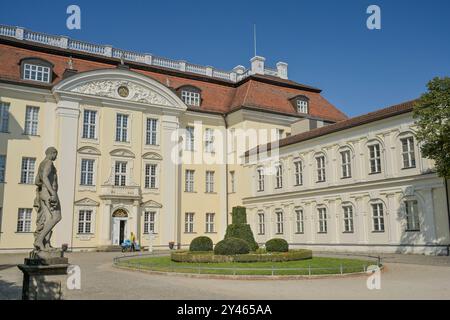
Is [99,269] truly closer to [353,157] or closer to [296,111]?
[353,157]

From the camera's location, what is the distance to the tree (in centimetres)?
2105

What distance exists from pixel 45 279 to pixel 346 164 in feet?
83.9

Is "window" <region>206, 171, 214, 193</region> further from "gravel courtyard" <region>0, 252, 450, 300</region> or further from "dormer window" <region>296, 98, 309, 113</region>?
"gravel courtyard" <region>0, 252, 450, 300</region>

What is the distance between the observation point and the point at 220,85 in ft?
148

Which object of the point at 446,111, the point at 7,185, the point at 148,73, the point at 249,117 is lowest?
the point at 7,185

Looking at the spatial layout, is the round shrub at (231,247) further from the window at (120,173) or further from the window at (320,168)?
the window at (120,173)

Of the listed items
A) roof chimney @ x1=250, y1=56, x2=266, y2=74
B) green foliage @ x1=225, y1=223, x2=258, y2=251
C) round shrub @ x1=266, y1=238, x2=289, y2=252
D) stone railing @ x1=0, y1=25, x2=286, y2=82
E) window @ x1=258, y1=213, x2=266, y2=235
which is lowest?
round shrub @ x1=266, y1=238, x2=289, y2=252

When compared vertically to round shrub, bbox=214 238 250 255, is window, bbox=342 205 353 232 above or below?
above

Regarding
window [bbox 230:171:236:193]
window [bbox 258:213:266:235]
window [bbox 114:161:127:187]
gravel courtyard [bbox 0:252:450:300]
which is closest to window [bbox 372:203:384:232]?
gravel courtyard [bbox 0:252:450:300]

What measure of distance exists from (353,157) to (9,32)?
2895cm

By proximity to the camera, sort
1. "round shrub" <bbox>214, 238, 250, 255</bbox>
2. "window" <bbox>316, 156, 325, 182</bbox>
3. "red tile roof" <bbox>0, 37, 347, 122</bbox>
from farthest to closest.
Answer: "red tile roof" <bbox>0, 37, 347, 122</bbox> < "window" <bbox>316, 156, 325, 182</bbox> < "round shrub" <bbox>214, 238, 250, 255</bbox>

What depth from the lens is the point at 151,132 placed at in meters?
38.6

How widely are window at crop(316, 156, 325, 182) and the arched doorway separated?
15412 millimetres
